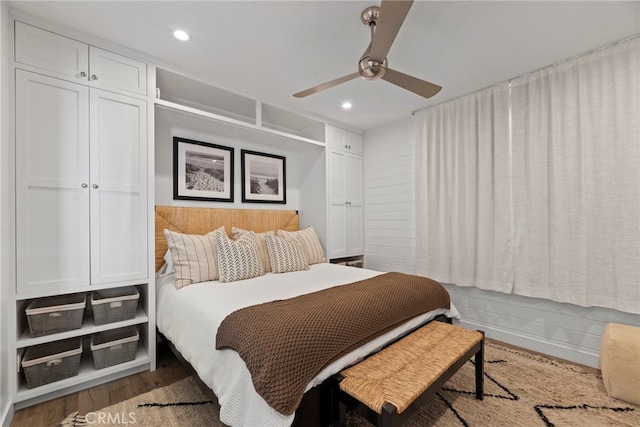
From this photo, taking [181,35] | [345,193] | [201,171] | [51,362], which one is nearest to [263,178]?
[201,171]

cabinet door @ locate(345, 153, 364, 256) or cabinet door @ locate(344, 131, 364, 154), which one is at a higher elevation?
cabinet door @ locate(344, 131, 364, 154)

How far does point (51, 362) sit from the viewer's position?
6.13 ft

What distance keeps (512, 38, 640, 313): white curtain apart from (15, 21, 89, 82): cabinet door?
362 centimetres

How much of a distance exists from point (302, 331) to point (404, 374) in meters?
0.56

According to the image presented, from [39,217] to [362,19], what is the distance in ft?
8.00

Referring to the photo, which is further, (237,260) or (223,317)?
(237,260)

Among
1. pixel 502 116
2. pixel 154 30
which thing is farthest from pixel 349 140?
pixel 154 30

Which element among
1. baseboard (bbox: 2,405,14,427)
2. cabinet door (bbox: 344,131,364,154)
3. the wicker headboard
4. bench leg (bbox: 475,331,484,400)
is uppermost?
cabinet door (bbox: 344,131,364,154)

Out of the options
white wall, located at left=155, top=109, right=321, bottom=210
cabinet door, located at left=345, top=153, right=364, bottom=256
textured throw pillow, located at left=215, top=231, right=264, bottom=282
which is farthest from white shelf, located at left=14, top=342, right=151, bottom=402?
cabinet door, located at left=345, top=153, right=364, bottom=256

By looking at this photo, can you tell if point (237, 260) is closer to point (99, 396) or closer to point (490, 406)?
point (99, 396)

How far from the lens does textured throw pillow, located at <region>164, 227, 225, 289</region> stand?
2254 millimetres

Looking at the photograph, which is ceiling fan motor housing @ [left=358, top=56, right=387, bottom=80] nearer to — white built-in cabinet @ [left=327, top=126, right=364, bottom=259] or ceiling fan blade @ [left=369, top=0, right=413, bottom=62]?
ceiling fan blade @ [left=369, top=0, right=413, bottom=62]

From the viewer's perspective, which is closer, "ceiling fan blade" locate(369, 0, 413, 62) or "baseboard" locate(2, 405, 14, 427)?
"ceiling fan blade" locate(369, 0, 413, 62)

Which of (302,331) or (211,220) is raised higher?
(211,220)
